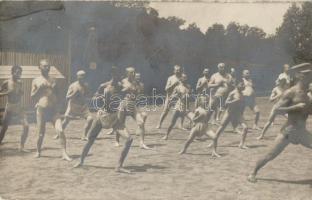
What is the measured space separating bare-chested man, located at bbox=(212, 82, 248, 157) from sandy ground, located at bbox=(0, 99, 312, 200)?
219 millimetres

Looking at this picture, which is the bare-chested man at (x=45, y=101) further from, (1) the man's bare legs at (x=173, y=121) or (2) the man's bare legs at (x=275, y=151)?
(2) the man's bare legs at (x=275, y=151)

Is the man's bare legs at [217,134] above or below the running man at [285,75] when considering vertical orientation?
below

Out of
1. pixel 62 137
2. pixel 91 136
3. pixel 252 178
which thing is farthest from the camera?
pixel 62 137

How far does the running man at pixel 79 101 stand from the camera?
8.35m

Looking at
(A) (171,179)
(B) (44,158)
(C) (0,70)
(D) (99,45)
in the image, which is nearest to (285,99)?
(A) (171,179)

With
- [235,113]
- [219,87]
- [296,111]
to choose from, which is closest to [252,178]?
[296,111]

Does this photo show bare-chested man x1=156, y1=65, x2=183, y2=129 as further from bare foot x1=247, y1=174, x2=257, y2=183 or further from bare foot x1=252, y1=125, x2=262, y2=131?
bare foot x1=247, y1=174, x2=257, y2=183

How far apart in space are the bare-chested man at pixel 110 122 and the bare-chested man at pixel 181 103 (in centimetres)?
147

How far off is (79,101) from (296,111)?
12.5ft

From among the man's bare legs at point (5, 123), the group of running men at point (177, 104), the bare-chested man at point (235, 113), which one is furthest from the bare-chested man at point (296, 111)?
the man's bare legs at point (5, 123)

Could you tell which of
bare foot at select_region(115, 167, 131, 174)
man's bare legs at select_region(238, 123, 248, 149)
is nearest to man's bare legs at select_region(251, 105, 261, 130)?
man's bare legs at select_region(238, 123, 248, 149)

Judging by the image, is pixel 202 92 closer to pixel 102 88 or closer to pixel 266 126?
pixel 266 126

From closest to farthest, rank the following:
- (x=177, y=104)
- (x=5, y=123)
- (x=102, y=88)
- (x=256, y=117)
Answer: (x=102, y=88), (x=5, y=123), (x=256, y=117), (x=177, y=104)

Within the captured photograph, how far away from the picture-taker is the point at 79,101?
855 cm
